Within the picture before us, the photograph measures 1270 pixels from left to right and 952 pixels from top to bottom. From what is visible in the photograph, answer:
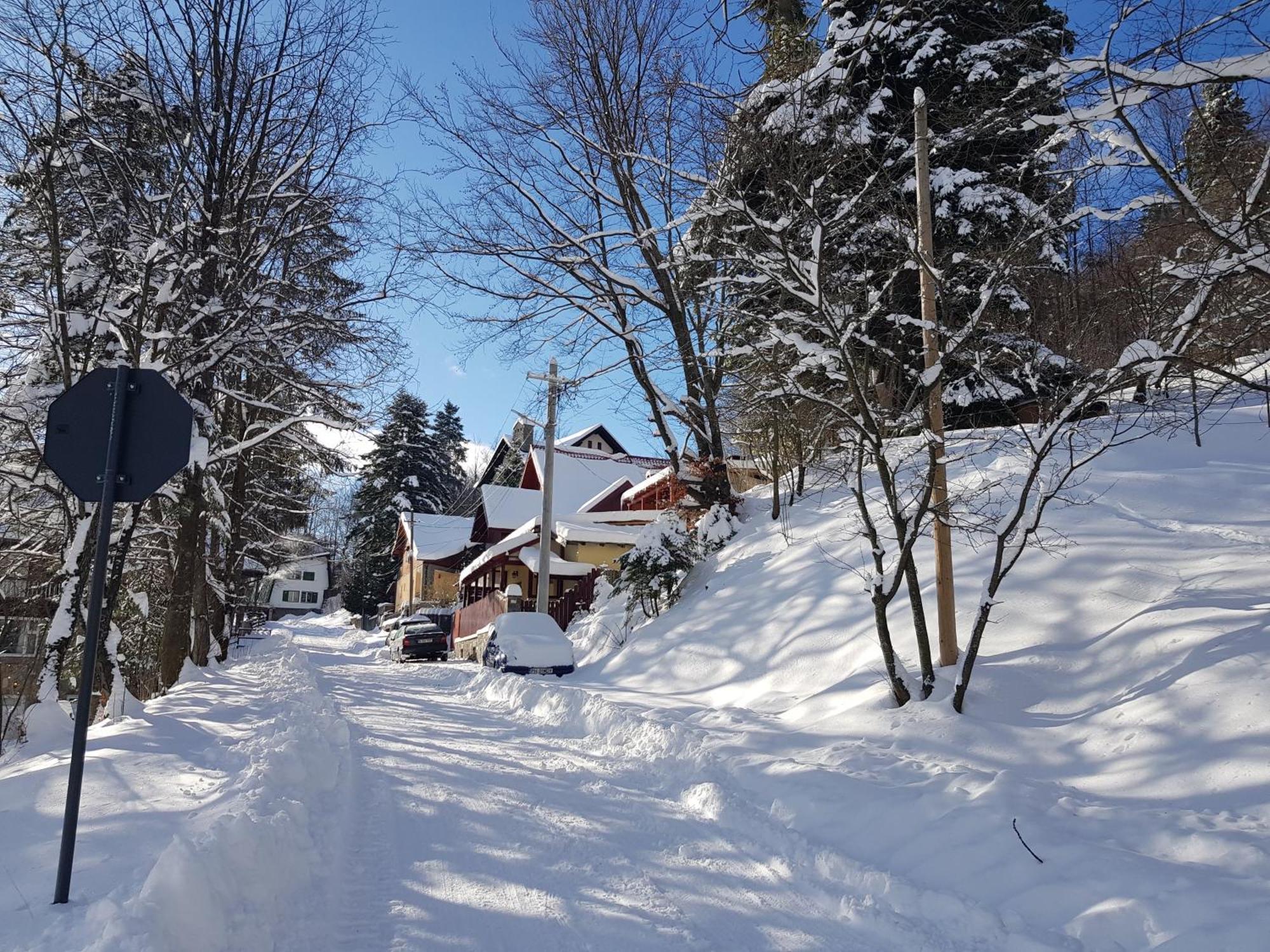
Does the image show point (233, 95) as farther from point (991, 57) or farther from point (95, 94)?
point (991, 57)

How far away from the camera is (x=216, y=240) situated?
37.7 feet

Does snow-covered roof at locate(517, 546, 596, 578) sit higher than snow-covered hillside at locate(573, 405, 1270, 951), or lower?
higher

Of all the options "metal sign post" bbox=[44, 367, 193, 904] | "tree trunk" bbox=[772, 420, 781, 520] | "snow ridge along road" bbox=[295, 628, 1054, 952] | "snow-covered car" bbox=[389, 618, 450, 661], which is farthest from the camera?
"snow-covered car" bbox=[389, 618, 450, 661]

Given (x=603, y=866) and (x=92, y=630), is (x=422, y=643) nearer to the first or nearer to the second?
(x=603, y=866)

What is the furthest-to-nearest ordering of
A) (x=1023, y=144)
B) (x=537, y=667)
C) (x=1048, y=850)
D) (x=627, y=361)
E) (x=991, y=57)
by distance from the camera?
(x=627, y=361), (x=537, y=667), (x=1023, y=144), (x=991, y=57), (x=1048, y=850)

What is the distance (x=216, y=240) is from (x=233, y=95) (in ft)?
6.54

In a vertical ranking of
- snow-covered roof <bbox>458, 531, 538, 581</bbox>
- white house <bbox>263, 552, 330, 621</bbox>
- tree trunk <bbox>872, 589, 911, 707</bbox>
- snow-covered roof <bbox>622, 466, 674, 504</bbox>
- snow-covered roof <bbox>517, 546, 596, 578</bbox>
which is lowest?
white house <bbox>263, 552, 330, 621</bbox>

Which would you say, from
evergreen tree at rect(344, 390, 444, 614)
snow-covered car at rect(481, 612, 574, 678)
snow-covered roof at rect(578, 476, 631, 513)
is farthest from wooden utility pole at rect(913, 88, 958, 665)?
evergreen tree at rect(344, 390, 444, 614)

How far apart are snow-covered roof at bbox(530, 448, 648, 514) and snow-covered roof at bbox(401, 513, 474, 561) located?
910cm

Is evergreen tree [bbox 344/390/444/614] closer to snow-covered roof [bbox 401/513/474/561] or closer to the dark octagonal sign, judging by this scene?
snow-covered roof [bbox 401/513/474/561]

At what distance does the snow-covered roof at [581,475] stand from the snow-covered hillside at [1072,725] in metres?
26.0

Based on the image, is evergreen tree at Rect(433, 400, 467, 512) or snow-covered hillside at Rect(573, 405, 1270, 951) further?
evergreen tree at Rect(433, 400, 467, 512)

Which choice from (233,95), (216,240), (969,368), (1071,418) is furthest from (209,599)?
(1071,418)

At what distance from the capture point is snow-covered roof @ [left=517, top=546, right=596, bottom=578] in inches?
1208
